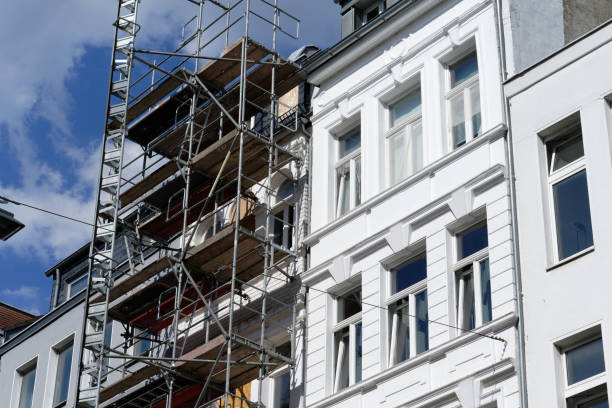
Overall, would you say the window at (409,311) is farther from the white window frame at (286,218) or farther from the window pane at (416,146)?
the white window frame at (286,218)

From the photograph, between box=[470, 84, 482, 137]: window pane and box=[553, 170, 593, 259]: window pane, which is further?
box=[470, 84, 482, 137]: window pane

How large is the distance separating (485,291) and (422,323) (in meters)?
1.54

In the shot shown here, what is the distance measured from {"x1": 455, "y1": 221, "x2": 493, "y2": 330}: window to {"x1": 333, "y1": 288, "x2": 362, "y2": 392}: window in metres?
2.59

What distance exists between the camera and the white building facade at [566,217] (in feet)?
65.9

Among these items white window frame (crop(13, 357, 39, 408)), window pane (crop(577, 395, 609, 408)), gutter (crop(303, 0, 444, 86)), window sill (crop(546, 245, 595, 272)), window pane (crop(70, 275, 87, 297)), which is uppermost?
gutter (crop(303, 0, 444, 86))

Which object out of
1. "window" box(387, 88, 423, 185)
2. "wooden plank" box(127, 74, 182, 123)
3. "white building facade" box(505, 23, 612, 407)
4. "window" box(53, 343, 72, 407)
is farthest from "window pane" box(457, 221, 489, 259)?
"window" box(53, 343, 72, 407)

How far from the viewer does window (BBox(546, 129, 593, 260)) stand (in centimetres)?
2130

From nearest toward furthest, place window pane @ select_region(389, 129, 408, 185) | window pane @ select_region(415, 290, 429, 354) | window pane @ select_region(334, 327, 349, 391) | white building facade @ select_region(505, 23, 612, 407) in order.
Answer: white building facade @ select_region(505, 23, 612, 407)
window pane @ select_region(415, 290, 429, 354)
window pane @ select_region(334, 327, 349, 391)
window pane @ select_region(389, 129, 408, 185)

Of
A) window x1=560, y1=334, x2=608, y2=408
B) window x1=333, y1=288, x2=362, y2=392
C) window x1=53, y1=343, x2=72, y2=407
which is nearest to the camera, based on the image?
window x1=560, y1=334, x2=608, y2=408

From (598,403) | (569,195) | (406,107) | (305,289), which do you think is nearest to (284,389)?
(305,289)

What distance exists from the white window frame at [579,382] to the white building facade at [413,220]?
34.6 inches

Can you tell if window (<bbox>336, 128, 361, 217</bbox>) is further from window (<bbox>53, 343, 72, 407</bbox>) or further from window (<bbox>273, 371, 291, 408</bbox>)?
window (<bbox>53, 343, 72, 407</bbox>)

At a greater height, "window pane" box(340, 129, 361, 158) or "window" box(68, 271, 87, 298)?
"window" box(68, 271, 87, 298)

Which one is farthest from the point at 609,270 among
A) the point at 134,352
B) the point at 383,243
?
the point at 134,352
